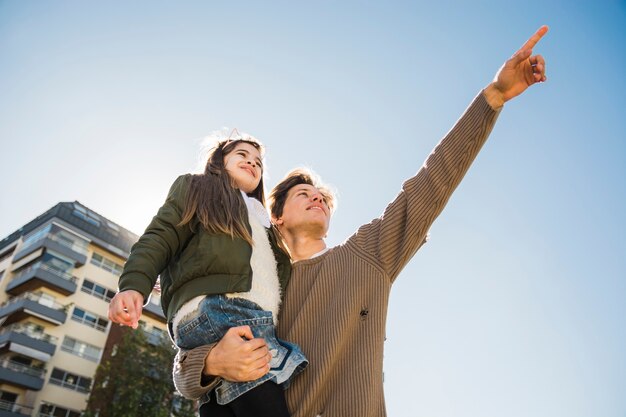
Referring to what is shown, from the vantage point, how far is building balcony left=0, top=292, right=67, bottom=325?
29469 mm

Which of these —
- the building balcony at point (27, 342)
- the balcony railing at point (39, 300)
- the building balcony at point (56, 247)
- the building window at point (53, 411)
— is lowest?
the building window at point (53, 411)

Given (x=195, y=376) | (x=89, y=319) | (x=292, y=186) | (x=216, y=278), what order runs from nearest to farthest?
(x=195, y=376) < (x=216, y=278) < (x=292, y=186) < (x=89, y=319)

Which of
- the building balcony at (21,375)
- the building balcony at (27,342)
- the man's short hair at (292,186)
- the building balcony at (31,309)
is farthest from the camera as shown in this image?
the building balcony at (31,309)

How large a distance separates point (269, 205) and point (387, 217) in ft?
4.13

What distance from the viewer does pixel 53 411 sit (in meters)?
28.0

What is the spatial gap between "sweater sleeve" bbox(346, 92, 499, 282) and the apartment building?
1167 inches

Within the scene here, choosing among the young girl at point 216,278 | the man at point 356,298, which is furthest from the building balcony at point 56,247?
the man at point 356,298

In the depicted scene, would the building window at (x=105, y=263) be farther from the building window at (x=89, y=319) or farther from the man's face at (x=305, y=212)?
the man's face at (x=305, y=212)

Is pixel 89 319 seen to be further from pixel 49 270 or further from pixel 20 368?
pixel 20 368

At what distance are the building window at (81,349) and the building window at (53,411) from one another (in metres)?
3.26

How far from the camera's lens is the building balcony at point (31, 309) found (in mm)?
29469

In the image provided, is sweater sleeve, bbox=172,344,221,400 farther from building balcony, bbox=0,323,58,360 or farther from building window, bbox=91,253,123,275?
building window, bbox=91,253,123,275

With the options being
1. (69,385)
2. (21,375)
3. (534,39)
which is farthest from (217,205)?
(69,385)

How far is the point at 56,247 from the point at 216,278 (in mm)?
34270
